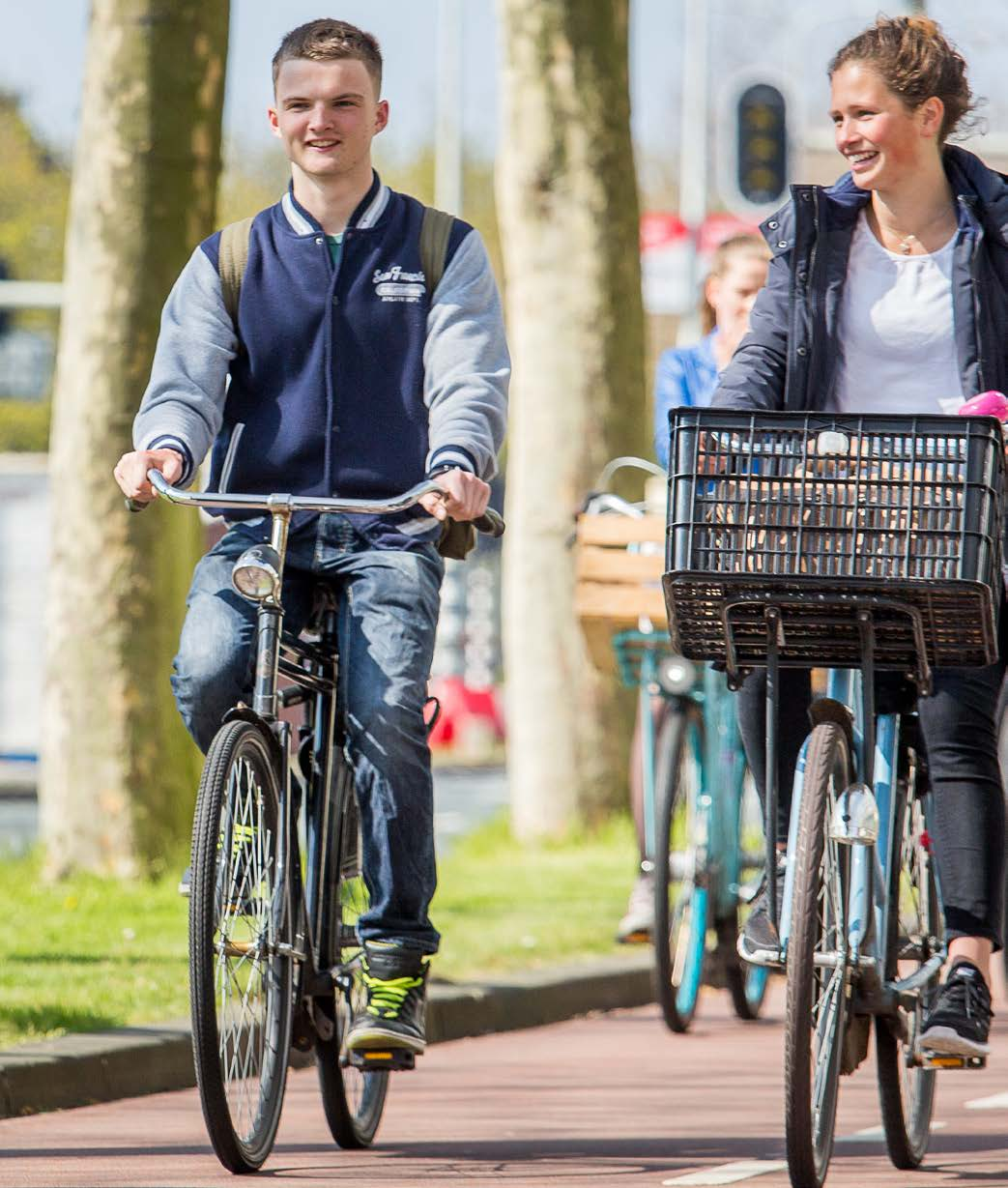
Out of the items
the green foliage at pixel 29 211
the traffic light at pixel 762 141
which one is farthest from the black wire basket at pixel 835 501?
the green foliage at pixel 29 211

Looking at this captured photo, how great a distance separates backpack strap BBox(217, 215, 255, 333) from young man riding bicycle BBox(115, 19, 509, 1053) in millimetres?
10

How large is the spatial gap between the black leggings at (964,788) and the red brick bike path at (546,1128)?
578 millimetres

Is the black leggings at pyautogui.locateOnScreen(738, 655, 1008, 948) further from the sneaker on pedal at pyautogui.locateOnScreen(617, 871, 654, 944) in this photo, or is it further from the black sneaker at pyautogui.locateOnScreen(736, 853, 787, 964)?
the sneaker on pedal at pyautogui.locateOnScreen(617, 871, 654, 944)

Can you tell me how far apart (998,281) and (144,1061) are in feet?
9.49

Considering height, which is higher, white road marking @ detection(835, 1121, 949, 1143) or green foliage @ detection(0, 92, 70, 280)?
green foliage @ detection(0, 92, 70, 280)

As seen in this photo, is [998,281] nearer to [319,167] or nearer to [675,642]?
[675,642]

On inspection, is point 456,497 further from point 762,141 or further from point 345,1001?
point 762,141

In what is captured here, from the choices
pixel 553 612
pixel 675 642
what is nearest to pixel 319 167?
pixel 675 642

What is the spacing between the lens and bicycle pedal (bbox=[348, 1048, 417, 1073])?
504 cm

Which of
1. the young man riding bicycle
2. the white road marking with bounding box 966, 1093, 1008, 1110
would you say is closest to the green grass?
the young man riding bicycle

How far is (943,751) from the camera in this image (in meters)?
4.91

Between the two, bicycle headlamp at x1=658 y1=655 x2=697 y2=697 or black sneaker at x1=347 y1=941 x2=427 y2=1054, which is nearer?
black sneaker at x1=347 y1=941 x2=427 y2=1054

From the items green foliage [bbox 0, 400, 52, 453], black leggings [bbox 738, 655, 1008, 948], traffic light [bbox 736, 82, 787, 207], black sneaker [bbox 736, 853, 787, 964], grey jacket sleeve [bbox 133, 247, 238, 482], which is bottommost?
black sneaker [bbox 736, 853, 787, 964]

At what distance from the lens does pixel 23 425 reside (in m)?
52.1
